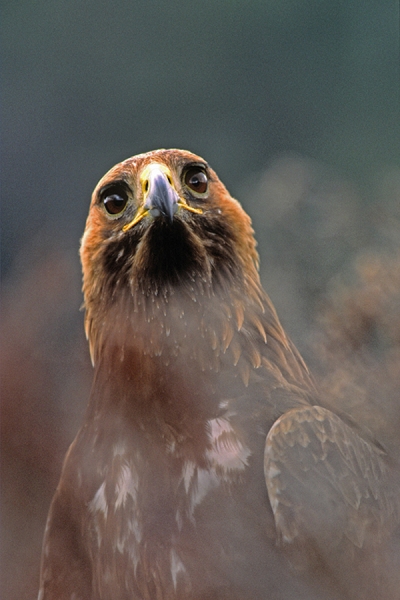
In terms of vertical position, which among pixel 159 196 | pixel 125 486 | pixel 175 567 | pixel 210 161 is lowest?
pixel 175 567

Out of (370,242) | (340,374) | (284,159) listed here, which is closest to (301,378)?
(340,374)

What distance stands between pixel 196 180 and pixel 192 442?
0.42 metres

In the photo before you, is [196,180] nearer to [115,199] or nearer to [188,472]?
[115,199]

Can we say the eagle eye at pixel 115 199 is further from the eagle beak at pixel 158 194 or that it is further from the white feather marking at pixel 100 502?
the white feather marking at pixel 100 502

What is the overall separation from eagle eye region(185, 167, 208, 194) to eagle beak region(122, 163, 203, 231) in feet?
0.28

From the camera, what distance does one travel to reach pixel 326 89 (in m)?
1.08

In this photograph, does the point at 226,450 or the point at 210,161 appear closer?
the point at 226,450

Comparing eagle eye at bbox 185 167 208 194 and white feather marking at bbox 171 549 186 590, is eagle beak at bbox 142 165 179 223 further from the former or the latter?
white feather marking at bbox 171 549 186 590

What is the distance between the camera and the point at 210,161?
1086 mm

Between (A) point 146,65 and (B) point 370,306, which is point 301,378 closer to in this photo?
(B) point 370,306

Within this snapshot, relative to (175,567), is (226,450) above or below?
above

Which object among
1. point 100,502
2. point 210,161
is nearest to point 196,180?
point 210,161

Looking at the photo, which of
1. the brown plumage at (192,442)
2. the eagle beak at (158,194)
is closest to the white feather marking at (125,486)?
the brown plumage at (192,442)

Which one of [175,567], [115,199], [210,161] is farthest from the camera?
[210,161]
